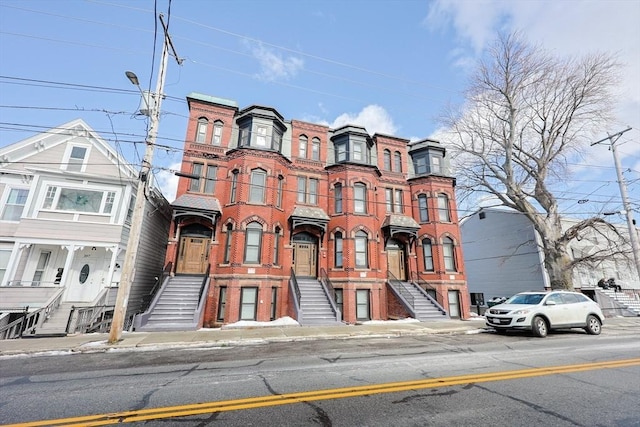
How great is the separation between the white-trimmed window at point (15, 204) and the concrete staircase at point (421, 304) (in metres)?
22.7

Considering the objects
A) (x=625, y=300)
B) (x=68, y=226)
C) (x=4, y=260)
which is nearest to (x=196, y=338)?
(x=68, y=226)

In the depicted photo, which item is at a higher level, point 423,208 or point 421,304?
point 423,208

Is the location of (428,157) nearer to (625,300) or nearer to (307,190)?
(307,190)

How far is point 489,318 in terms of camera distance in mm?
12000

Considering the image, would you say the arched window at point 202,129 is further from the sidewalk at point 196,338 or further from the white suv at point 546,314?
the white suv at point 546,314

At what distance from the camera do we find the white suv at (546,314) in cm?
1084

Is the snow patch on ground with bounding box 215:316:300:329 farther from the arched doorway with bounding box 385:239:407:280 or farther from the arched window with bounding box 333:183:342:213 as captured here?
the arched doorway with bounding box 385:239:407:280

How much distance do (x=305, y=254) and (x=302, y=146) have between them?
25.2ft

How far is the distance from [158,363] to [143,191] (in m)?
6.25

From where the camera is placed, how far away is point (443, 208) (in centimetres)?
2041

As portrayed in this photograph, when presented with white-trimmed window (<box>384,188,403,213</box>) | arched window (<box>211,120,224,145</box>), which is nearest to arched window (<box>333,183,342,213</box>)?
white-trimmed window (<box>384,188,403,213</box>)

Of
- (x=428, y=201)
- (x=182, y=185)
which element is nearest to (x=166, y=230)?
(x=182, y=185)

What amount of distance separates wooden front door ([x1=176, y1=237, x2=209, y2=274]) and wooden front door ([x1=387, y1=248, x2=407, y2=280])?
12.2 m

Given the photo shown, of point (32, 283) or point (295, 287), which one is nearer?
point (32, 283)
